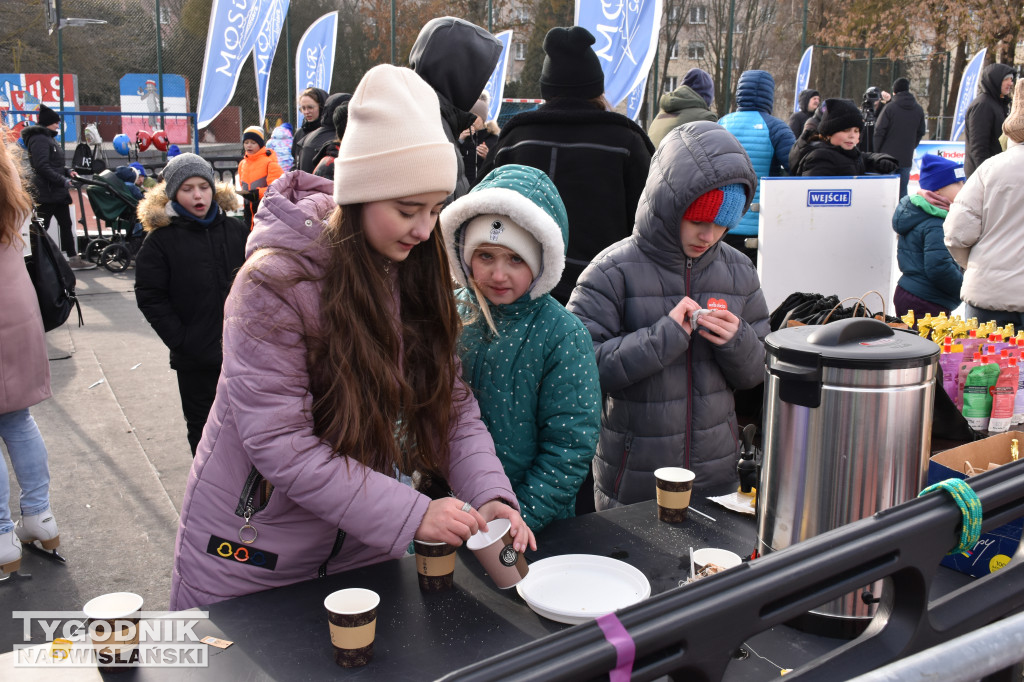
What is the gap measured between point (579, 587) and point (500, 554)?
0.18m

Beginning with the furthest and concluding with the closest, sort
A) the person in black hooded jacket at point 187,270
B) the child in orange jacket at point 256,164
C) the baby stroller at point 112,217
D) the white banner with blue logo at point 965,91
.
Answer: the white banner with blue logo at point 965,91 < the baby stroller at point 112,217 < the child in orange jacket at point 256,164 < the person in black hooded jacket at point 187,270

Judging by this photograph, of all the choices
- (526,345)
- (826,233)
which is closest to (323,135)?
(826,233)

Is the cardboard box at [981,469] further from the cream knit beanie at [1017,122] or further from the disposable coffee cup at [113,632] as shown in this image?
the cream knit beanie at [1017,122]

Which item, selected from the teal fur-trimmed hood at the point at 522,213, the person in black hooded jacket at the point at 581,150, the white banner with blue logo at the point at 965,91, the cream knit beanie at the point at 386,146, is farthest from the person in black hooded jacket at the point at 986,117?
the white banner with blue logo at the point at 965,91

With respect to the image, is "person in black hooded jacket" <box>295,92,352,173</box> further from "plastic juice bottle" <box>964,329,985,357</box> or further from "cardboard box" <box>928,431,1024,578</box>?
"cardboard box" <box>928,431,1024,578</box>

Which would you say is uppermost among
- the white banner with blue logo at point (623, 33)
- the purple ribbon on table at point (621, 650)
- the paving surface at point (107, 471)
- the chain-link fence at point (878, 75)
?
the chain-link fence at point (878, 75)

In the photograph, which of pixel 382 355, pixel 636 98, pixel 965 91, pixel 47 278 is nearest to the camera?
pixel 382 355

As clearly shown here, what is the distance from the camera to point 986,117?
7.08m

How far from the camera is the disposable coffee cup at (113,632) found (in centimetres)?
136

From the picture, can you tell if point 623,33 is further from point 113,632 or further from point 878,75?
point 878,75

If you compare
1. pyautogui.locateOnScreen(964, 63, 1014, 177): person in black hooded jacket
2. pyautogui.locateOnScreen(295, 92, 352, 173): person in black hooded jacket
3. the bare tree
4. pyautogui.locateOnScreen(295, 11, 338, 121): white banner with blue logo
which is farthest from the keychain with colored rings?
the bare tree

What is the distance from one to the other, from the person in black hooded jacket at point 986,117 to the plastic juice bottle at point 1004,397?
542 centimetres

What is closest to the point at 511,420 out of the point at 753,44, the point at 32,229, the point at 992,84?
the point at 32,229

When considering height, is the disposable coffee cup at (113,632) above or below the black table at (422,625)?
above
